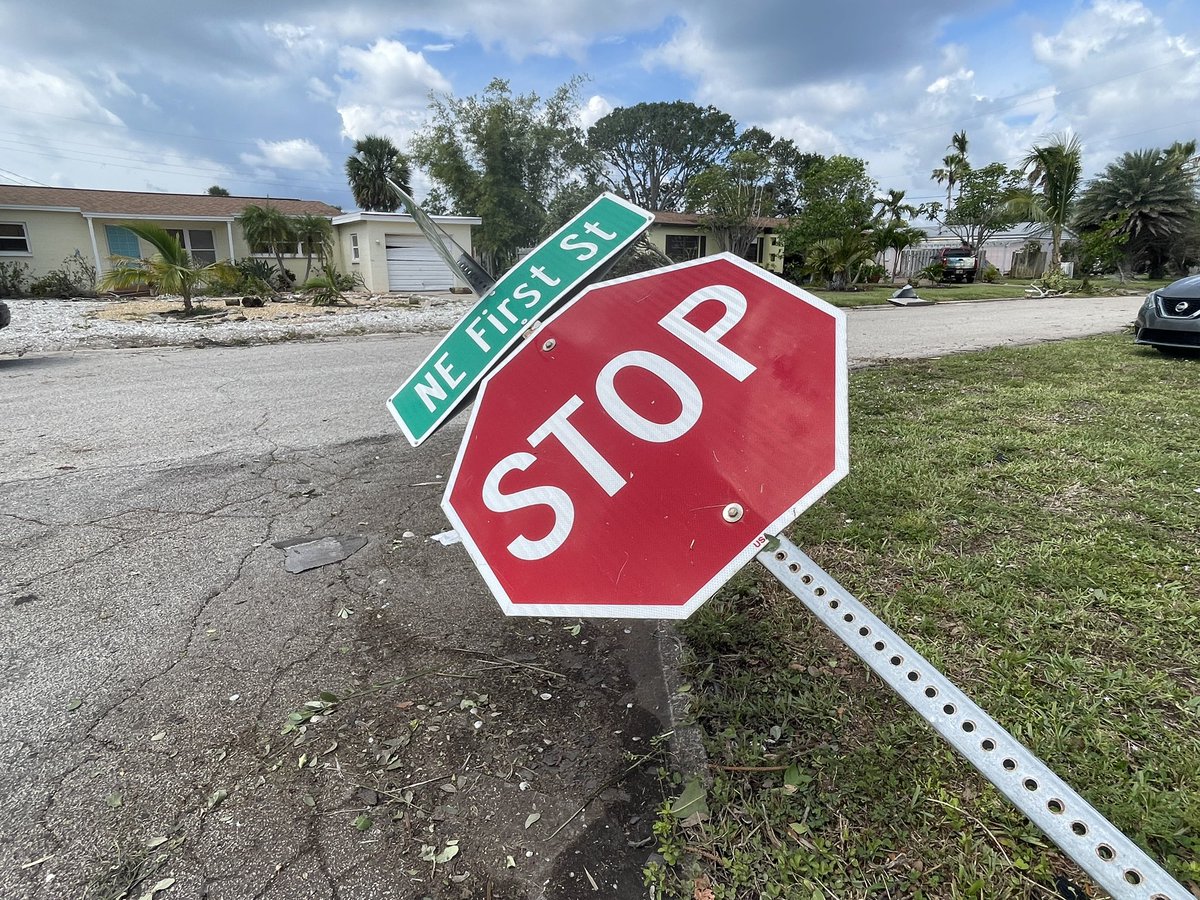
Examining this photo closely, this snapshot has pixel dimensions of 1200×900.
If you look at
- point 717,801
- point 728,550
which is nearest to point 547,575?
point 728,550

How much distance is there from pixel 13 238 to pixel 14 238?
0.08ft

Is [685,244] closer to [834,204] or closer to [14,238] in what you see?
[834,204]

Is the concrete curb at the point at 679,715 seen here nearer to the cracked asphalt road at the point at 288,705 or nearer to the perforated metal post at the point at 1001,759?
the cracked asphalt road at the point at 288,705

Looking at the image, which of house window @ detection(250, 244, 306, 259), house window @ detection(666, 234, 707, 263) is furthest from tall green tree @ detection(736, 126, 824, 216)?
house window @ detection(250, 244, 306, 259)

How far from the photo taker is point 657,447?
126 centimetres

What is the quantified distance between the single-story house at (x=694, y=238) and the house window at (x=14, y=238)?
75.2 ft

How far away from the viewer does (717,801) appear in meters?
1.68

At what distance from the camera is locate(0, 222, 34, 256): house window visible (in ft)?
67.2

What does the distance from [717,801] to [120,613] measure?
253 centimetres

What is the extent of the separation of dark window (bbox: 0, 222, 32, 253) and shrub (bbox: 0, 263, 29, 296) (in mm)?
912

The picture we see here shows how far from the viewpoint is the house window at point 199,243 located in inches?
922

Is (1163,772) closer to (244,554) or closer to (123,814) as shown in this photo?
(123,814)

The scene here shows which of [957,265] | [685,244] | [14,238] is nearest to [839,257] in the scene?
[957,265]

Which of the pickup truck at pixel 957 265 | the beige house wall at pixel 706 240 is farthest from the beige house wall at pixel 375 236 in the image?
the pickup truck at pixel 957 265
